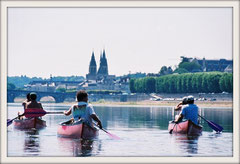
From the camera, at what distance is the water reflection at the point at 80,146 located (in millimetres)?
20955

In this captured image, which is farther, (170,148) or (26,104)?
(26,104)

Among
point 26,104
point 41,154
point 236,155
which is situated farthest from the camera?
point 26,104

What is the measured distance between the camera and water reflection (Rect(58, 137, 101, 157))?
21.0 meters

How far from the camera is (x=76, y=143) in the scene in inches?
939

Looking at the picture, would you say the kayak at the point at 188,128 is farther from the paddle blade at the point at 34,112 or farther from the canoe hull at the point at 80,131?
the paddle blade at the point at 34,112

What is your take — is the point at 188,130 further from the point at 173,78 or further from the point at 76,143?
the point at 173,78

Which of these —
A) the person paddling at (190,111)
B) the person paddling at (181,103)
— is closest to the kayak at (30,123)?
the person paddling at (181,103)

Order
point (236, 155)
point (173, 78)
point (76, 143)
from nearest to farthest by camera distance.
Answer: point (236, 155)
point (76, 143)
point (173, 78)

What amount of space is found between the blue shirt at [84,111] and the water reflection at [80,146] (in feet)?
2.86

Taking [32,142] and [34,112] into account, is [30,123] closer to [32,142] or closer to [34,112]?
[34,112]

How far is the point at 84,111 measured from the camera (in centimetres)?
2456

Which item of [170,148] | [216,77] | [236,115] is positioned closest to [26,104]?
[170,148]

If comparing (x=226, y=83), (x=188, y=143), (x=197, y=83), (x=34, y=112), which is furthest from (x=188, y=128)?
(x=197, y=83)

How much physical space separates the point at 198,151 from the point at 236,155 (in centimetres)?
272
